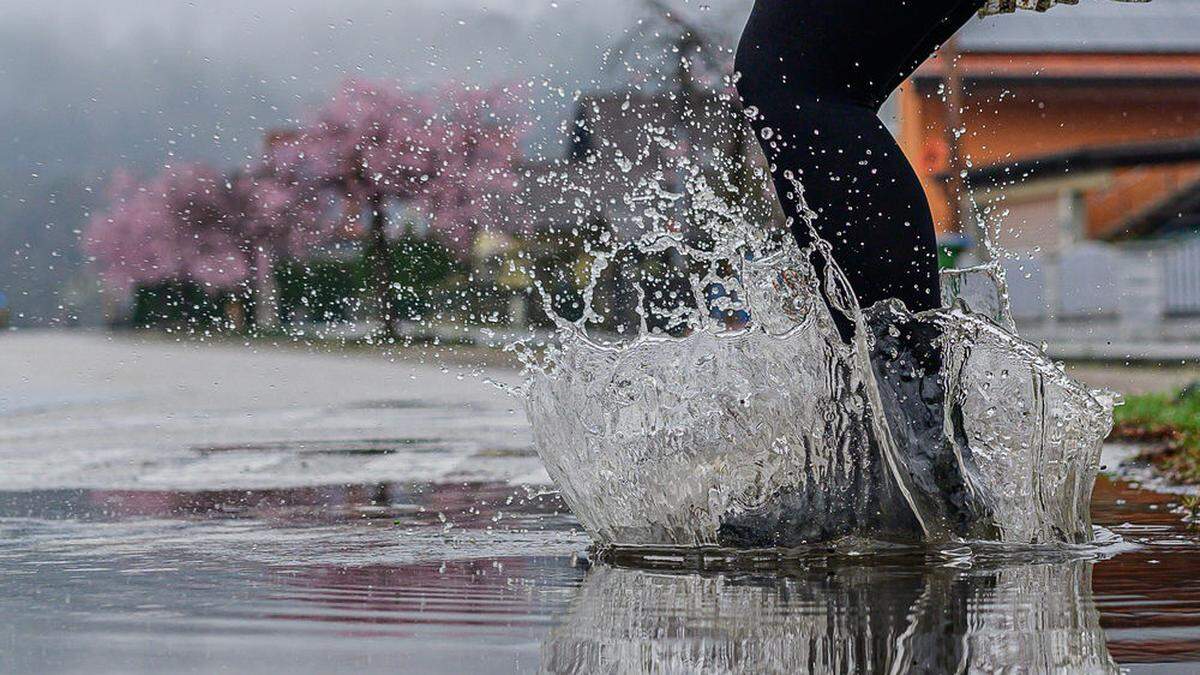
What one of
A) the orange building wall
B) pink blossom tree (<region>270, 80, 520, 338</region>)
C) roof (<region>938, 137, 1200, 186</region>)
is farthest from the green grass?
the orange building wall

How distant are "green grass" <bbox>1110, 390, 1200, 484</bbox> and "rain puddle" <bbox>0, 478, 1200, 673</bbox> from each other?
1305mm

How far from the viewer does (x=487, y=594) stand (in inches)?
77.5

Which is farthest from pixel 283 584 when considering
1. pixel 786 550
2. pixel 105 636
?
pixel 786 550

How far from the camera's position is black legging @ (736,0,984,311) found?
239cm

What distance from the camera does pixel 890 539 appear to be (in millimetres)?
2254

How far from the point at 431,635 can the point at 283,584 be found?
1.48ft

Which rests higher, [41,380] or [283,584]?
[41,380]

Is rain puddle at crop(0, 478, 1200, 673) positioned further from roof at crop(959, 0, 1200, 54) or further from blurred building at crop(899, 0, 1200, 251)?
roof at crop(959, 0, 1200, 54)

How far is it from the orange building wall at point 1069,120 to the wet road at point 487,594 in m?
28.4

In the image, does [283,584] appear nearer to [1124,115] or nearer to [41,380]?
[41,380]

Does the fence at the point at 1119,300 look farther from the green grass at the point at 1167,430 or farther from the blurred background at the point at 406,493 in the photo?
the green grass at the point at 1167,430

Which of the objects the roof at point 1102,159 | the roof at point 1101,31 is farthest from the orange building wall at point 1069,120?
the roof at point 1102,159

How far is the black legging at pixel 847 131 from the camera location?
7.84ft

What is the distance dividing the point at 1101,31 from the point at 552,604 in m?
35.6
